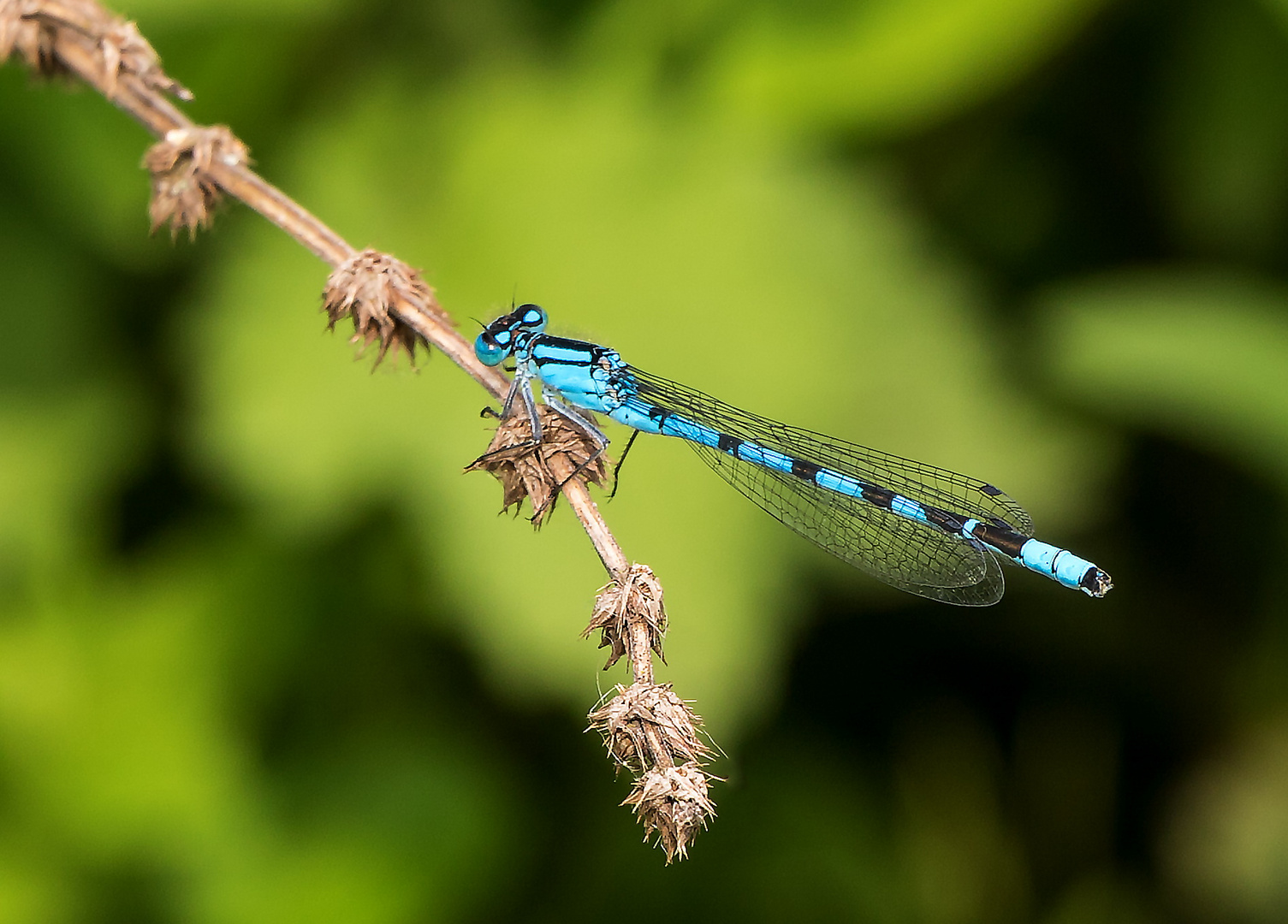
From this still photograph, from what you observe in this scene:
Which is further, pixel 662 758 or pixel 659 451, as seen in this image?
pixel 659 451

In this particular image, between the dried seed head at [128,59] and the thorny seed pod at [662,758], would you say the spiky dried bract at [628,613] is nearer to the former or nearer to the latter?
the thorny seed pod at [662,758]

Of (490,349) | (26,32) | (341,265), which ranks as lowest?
(341,265)

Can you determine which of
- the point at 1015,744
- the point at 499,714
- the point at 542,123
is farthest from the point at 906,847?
the point at 542,123

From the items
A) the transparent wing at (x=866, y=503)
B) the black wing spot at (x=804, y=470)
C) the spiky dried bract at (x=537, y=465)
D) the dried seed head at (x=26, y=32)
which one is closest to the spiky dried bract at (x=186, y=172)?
the dried seed head at (x=26, y=32)

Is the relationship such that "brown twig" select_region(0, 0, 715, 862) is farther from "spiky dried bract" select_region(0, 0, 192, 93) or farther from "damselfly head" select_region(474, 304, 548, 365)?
"damselfly head" select_region(474, 304, 548, 365)

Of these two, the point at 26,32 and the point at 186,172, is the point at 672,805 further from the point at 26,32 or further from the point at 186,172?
the point at 26,32

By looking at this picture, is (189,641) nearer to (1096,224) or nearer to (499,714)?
(499,714)

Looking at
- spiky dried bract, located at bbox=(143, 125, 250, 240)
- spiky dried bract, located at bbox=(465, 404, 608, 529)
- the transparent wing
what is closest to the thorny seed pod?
spiky dried bract, located at bbox=(465, 404, 608, 529)

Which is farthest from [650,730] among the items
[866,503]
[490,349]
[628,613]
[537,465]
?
[866,503]
